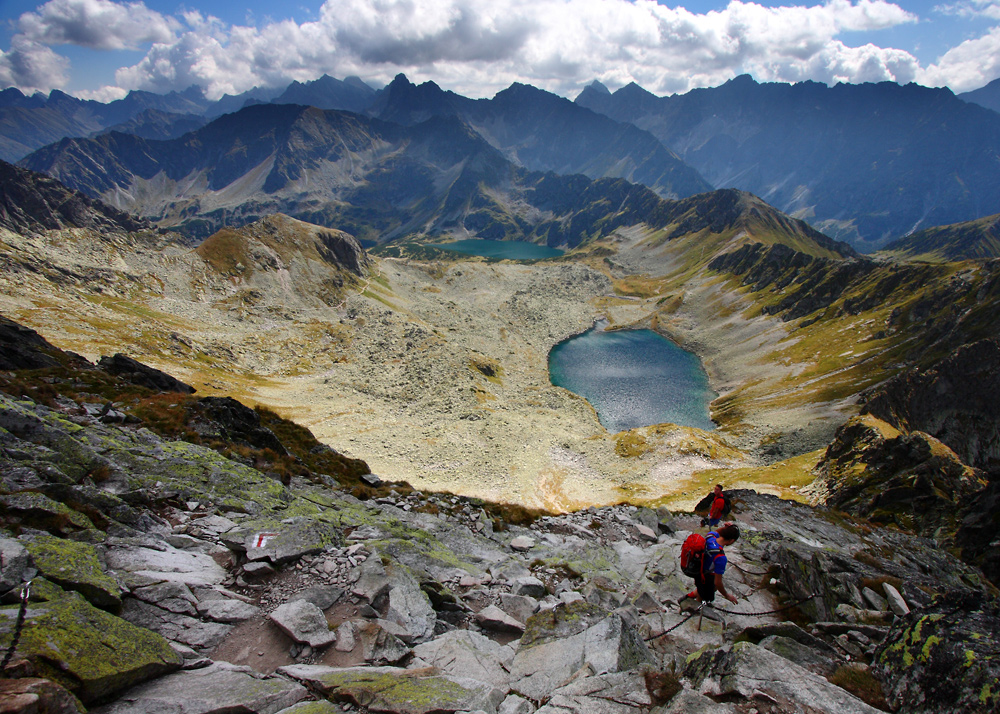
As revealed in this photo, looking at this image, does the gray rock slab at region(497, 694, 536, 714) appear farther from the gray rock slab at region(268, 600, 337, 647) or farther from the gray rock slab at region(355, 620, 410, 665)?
the gray rock slab at region(268, 600, 337, 647)

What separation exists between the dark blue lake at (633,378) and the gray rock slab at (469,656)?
77690 millimetres

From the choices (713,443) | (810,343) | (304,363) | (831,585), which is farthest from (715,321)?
(831,585)

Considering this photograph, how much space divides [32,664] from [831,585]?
880 inches

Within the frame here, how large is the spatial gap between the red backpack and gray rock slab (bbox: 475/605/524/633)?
594cm

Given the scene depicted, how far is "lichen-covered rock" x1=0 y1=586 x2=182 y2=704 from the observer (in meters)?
7.30

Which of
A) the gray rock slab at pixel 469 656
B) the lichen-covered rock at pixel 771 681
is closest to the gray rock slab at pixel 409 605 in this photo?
the gray rock slab at pixel 469 656

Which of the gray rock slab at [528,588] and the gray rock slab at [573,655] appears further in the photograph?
the gray rock slab at [528,588]

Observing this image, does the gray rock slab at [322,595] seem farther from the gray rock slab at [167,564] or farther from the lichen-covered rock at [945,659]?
the lichen-covered rock at [945,659]

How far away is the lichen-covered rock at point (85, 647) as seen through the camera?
7.30m

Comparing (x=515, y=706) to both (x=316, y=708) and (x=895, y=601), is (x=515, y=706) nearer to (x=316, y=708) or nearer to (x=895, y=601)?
(x=316, y=708)

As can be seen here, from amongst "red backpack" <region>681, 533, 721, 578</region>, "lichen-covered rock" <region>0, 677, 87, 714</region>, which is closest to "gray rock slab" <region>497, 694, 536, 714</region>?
"red backpack" <region>681, 533, 721, 578</region>

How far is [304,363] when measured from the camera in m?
86.1

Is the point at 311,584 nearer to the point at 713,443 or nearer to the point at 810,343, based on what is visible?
the point at 713,443

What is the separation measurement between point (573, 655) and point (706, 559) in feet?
19.8
